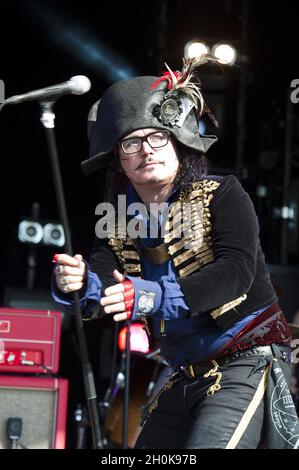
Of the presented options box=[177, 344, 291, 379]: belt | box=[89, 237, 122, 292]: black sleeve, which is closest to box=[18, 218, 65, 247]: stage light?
box=[89, 237, 122, 292]: black sleeve

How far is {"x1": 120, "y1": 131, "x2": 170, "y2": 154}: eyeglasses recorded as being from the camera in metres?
3.07

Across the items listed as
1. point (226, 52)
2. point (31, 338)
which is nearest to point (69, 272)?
point (31, 338)

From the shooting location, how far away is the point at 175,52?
8695 millimetres

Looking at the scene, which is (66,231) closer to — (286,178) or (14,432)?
(14,432)

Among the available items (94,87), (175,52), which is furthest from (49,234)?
(175,52)

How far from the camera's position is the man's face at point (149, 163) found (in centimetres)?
302

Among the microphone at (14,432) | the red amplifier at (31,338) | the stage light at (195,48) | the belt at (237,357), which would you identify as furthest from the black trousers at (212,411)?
the stage light at (195,48)

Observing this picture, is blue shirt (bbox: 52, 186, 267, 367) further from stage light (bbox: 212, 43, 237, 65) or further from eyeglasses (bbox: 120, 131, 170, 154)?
stage light (bbox: 212, 43, 237, 65)

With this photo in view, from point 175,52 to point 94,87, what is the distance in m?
0.92

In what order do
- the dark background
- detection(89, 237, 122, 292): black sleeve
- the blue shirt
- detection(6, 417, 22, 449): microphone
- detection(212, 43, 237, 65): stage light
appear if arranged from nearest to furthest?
the blue shirt
detection(89, 237, 122, 292): black sleeve
detection(6, 417, 22, 449): microphone
detection(212, 43, 237, 65): stage light
the dark background

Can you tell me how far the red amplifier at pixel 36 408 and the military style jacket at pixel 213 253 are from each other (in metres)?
1.72

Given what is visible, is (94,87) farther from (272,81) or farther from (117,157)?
(117,157)

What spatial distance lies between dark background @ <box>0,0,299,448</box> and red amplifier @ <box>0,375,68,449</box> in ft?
11.5
